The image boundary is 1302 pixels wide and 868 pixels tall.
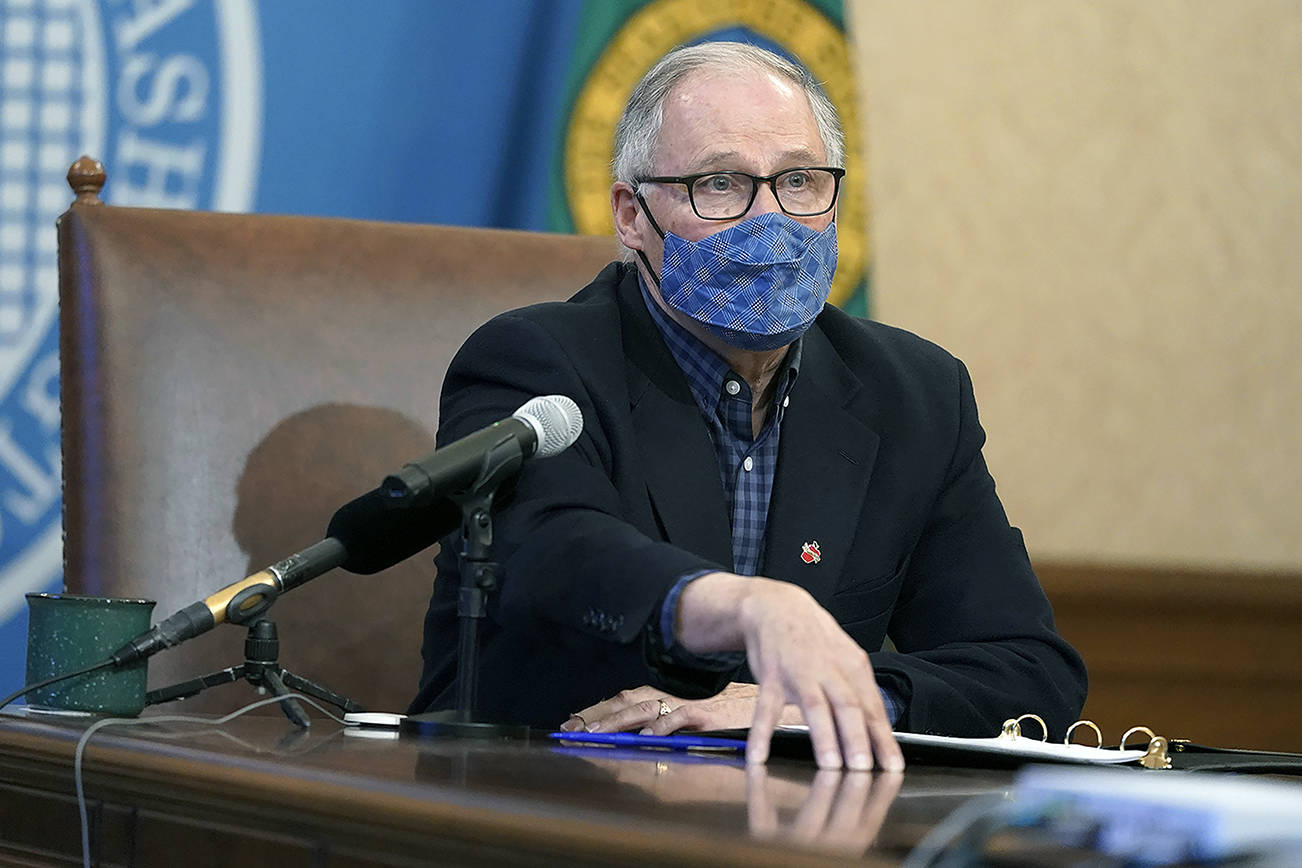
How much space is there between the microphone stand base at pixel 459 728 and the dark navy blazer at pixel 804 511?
5.1 inches

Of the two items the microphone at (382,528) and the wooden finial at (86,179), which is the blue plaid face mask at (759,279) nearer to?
the microphone at (382,528)

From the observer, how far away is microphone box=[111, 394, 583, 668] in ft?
4.34

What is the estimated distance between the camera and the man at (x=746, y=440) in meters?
1.63

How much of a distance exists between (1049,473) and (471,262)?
1454mm

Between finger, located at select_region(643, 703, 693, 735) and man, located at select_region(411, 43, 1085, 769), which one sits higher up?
man, located at select_region(411, 43, 1085, 769)

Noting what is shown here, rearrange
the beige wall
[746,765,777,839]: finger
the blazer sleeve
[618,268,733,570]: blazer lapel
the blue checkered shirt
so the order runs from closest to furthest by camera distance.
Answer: [746,765,777,839]: finger → the blazer sleeve → [618,268,733,570]: blazer lapel → the blue checkered shirt → the beige wall

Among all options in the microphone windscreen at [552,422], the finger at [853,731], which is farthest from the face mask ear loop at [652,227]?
the finger at [853,731]

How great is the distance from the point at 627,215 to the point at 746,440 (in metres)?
0.31

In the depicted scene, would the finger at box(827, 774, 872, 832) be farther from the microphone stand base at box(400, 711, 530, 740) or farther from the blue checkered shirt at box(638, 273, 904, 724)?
the blue checkered shirt at box(638, 273, 904, 724)

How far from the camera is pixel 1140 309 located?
3.28 metres

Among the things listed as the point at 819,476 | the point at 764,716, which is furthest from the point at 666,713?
the point at 819,476

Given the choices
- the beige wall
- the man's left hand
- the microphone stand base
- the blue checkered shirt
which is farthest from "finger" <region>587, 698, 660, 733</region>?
the beige wall

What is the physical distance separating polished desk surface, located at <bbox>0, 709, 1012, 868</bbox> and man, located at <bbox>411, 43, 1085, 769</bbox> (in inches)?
14.2

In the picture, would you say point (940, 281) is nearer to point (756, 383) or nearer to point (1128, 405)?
point (1128, 405)
